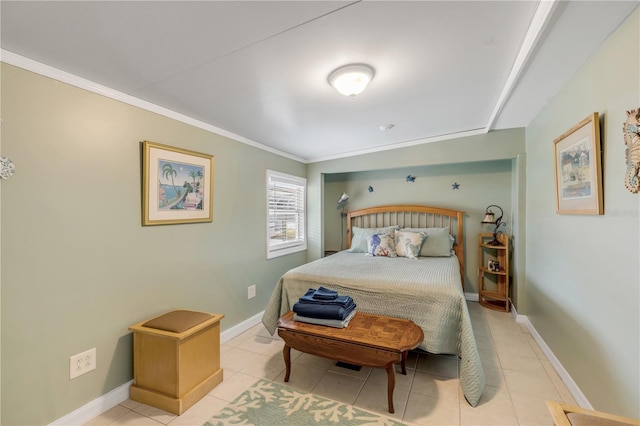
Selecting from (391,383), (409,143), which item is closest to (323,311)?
(391,383)

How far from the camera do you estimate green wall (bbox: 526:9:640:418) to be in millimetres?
1272

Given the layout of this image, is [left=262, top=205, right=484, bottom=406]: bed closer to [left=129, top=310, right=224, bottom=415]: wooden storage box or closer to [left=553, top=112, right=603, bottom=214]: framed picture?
[left=129, top=310, right=224, bottom=415]: wooden storage box

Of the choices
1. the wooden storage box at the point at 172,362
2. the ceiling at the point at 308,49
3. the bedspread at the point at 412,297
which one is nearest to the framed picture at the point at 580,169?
the ceiling at the point at 308,49

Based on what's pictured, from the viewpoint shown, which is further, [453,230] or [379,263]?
[453,230]

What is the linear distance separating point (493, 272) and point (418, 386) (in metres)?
2.04

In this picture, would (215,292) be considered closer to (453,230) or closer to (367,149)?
(367,149)

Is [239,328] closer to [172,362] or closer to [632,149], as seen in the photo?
[172,362]

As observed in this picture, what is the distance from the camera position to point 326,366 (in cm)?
230

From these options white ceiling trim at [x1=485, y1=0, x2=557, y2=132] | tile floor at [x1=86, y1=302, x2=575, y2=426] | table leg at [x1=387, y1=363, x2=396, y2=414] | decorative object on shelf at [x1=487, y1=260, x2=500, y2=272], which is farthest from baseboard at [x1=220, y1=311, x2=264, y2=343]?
white ceiling trim at [x1=485, y1=0, x2=557, y2=132]

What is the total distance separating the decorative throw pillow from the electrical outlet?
302 cm

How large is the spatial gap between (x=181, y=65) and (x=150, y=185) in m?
0.97

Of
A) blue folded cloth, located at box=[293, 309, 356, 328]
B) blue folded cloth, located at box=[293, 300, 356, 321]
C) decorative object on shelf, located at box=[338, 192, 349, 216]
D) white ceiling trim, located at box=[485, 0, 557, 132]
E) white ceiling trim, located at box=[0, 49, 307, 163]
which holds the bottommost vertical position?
blue folded cloth, located at box=[293, 309, 356, 328]

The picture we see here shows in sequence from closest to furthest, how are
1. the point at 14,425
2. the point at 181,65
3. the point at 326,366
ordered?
the point at 14,425
the point at 181,65
the point at 326,366

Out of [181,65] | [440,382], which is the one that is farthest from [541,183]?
[181,65]
